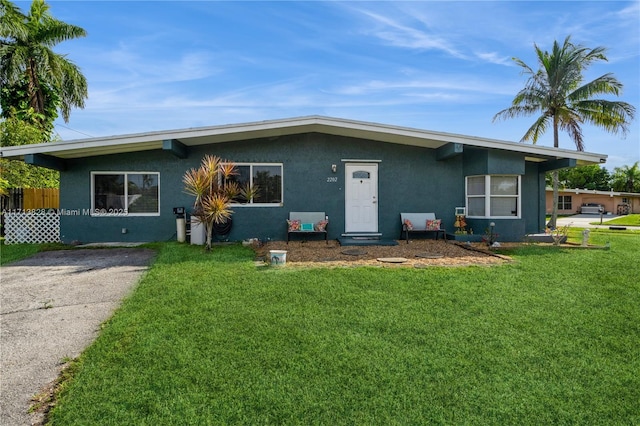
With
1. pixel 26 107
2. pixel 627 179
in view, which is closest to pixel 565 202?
pixel 627 179

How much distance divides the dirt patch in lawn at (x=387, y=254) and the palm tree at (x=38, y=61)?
15342mm

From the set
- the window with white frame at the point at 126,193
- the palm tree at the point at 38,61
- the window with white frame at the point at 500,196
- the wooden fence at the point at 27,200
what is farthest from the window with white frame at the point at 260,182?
the palm tree at the point at 38,61

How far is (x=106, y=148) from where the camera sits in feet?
28.4

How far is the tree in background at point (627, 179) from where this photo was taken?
39812mm

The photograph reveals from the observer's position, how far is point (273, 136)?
371 inches

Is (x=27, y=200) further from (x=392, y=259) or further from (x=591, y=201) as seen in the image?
(x=591, y=201)

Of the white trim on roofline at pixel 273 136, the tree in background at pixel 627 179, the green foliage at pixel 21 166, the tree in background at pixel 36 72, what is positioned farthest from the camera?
the tree in background at pixel 627 179

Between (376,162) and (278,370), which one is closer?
(278,370)

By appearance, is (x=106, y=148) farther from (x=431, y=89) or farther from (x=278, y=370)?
(x=431, y=89)

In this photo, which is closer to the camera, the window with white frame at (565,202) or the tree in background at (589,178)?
the window with white frame at (565,202)

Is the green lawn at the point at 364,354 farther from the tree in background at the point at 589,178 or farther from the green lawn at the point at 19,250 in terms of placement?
the tree in background at the point at 589,178

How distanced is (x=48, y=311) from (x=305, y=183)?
21.2 feet

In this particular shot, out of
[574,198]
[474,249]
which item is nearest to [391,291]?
[474,249]

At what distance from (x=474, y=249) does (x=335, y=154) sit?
4.34 m
